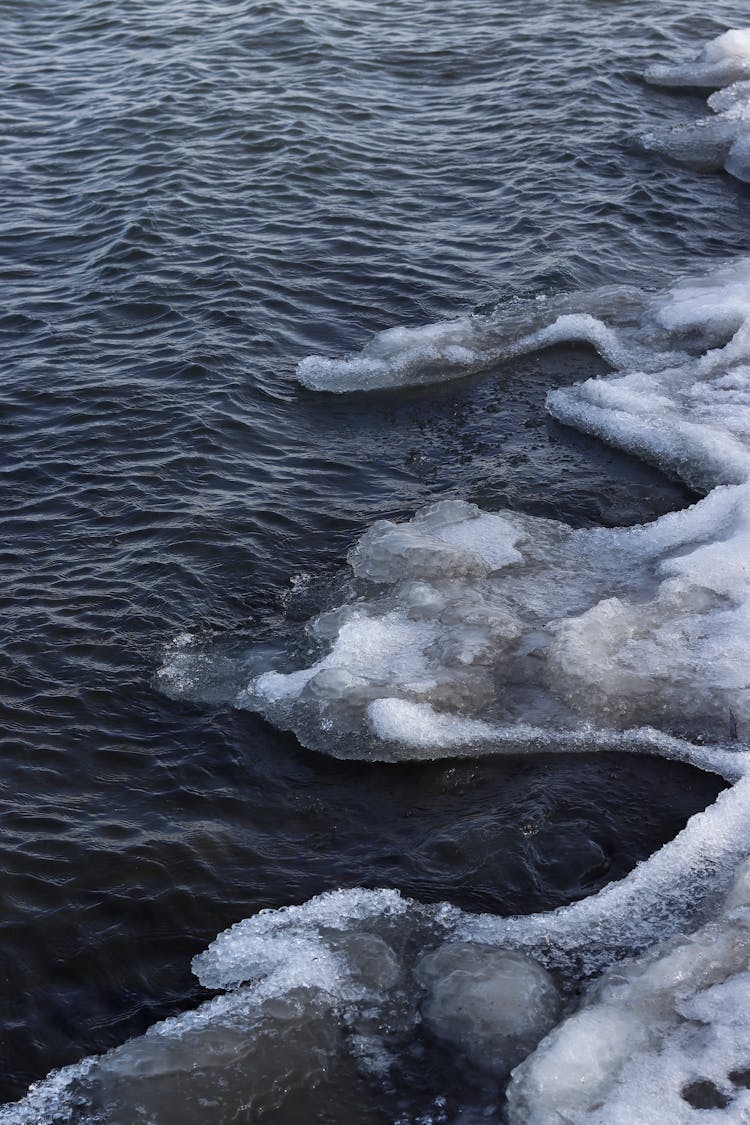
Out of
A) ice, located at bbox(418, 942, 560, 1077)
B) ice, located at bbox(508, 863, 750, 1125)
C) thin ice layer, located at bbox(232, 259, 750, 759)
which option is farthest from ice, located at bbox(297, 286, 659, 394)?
ice, located at bbox(508, 863, 750, 1125)

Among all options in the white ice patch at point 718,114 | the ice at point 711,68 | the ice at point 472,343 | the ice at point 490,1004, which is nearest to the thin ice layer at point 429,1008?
the ice at point 490,1004

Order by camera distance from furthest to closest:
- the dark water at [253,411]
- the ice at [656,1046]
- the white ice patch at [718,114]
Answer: the white ice patch at [718,114] < the dark water at [253,411] < the ice at [656,1046]

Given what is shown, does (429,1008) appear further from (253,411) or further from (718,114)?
(718,114)

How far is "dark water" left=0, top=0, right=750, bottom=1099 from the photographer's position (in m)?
5.93

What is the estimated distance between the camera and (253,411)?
9.72 m

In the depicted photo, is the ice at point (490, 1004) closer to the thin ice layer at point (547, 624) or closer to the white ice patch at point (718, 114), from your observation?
the thin ice layer at point (547, 624)

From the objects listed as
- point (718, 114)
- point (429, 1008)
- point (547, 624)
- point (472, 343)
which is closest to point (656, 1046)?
point (429, 1008)

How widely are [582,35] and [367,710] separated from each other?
12908 mm

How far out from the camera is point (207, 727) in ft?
22.4

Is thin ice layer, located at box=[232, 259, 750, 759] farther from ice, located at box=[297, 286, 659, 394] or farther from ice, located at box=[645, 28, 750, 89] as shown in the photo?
ice, located at box=[645, 28, 750, 89]

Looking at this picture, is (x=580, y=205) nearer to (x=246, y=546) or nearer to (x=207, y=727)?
(x=246, y=546)

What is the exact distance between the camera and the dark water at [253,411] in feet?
19.4

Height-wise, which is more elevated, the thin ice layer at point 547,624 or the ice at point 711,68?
the ice at point 711,68

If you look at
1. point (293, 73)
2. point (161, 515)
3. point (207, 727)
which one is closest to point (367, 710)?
point (207, 727)
